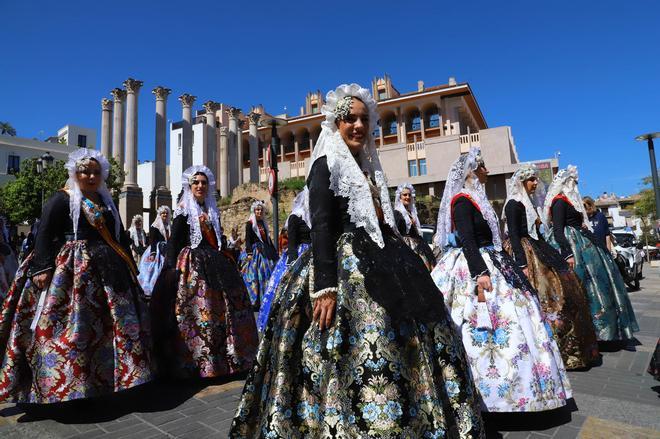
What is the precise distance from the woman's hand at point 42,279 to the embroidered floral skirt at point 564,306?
4585mm

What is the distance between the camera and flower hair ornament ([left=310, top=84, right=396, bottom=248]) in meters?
2.31

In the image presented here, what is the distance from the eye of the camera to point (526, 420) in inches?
122

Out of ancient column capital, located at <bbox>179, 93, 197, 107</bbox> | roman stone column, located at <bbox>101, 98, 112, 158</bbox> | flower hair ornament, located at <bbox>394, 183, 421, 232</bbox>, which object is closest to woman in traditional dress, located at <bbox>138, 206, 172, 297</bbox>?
flower hair ornament, located at <bbox>394, 183, 421, 232</bbox>

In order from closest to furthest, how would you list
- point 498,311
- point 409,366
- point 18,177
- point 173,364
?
point 409,366 → point 498,311 → point 173,364 → point 18,177

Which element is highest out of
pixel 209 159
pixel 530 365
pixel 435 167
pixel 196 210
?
pixel 209 159

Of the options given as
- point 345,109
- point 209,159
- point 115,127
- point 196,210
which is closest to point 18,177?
point 115,127

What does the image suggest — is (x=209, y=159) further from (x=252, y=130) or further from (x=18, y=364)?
(x=18, y=364)

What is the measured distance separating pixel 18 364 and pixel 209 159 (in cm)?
4074

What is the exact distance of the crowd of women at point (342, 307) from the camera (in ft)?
6.71

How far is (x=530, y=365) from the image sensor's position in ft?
9.73

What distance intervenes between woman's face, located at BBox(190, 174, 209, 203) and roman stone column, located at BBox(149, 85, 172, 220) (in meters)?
29.0

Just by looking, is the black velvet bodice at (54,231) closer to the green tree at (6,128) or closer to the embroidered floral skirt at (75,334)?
the embroidered floral skirt at (75,334)

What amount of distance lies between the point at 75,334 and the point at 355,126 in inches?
107

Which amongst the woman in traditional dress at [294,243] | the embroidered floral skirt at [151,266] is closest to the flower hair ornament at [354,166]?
the woman in traditional dress at [294,243]
